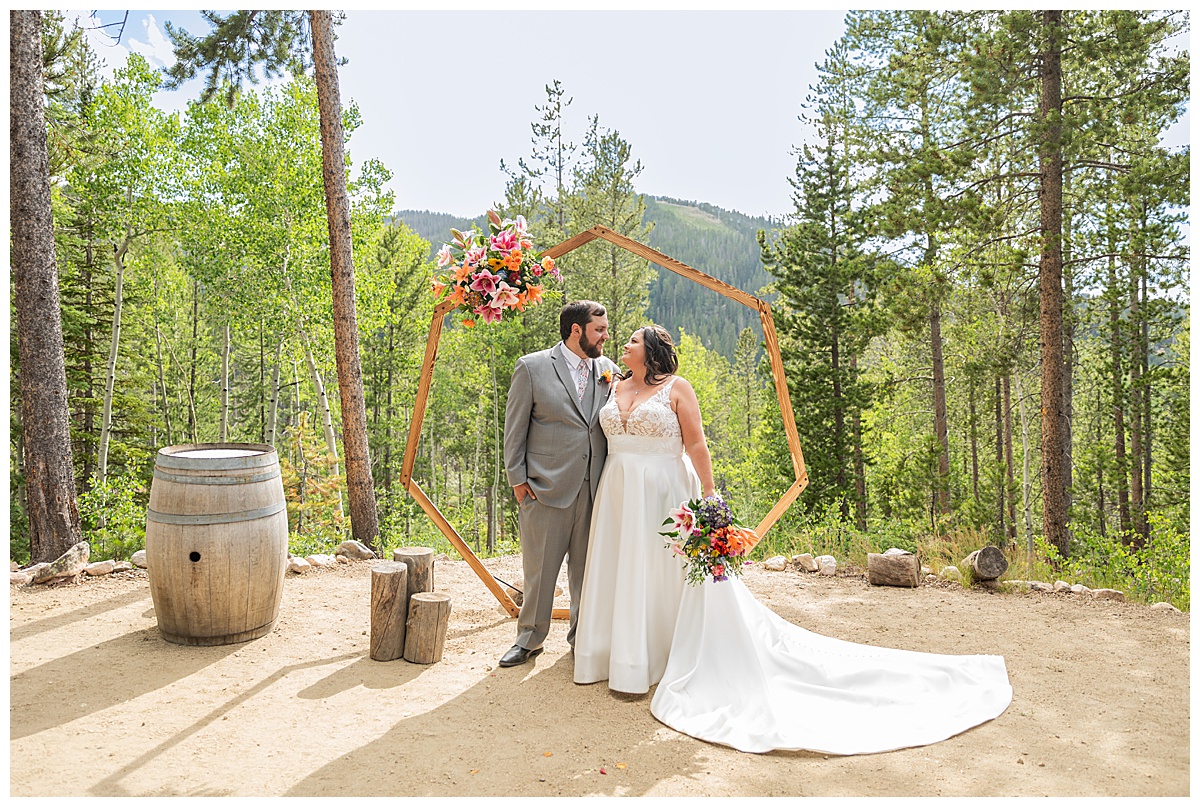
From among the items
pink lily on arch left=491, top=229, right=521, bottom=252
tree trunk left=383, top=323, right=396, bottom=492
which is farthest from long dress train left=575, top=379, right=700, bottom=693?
tree trunk left=383, top=323, right=396, bottom=492

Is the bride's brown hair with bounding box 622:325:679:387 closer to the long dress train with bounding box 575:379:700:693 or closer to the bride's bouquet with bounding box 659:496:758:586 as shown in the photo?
the long dress train with bounding box 575:379:700:693

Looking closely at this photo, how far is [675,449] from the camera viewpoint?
158 inches

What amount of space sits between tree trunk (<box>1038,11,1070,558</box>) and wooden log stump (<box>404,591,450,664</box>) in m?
7.32

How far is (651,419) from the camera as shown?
3.95 meters

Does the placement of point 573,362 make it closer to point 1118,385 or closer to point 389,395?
point 1118,385

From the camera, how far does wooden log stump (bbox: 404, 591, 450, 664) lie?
14.4 ft

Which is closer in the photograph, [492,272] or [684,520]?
[684,520]

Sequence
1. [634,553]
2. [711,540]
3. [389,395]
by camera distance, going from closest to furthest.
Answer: [711,540] < [634,553] < [389,395]

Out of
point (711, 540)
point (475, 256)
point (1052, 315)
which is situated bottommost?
point (711, 540)

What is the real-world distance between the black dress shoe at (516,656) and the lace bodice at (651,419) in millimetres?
1422

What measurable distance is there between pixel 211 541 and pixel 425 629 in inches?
52.5

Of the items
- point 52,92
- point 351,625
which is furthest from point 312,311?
point 351,625

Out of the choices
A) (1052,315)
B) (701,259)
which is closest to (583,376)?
(1052,315)

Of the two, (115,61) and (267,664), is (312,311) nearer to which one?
(115,61)
